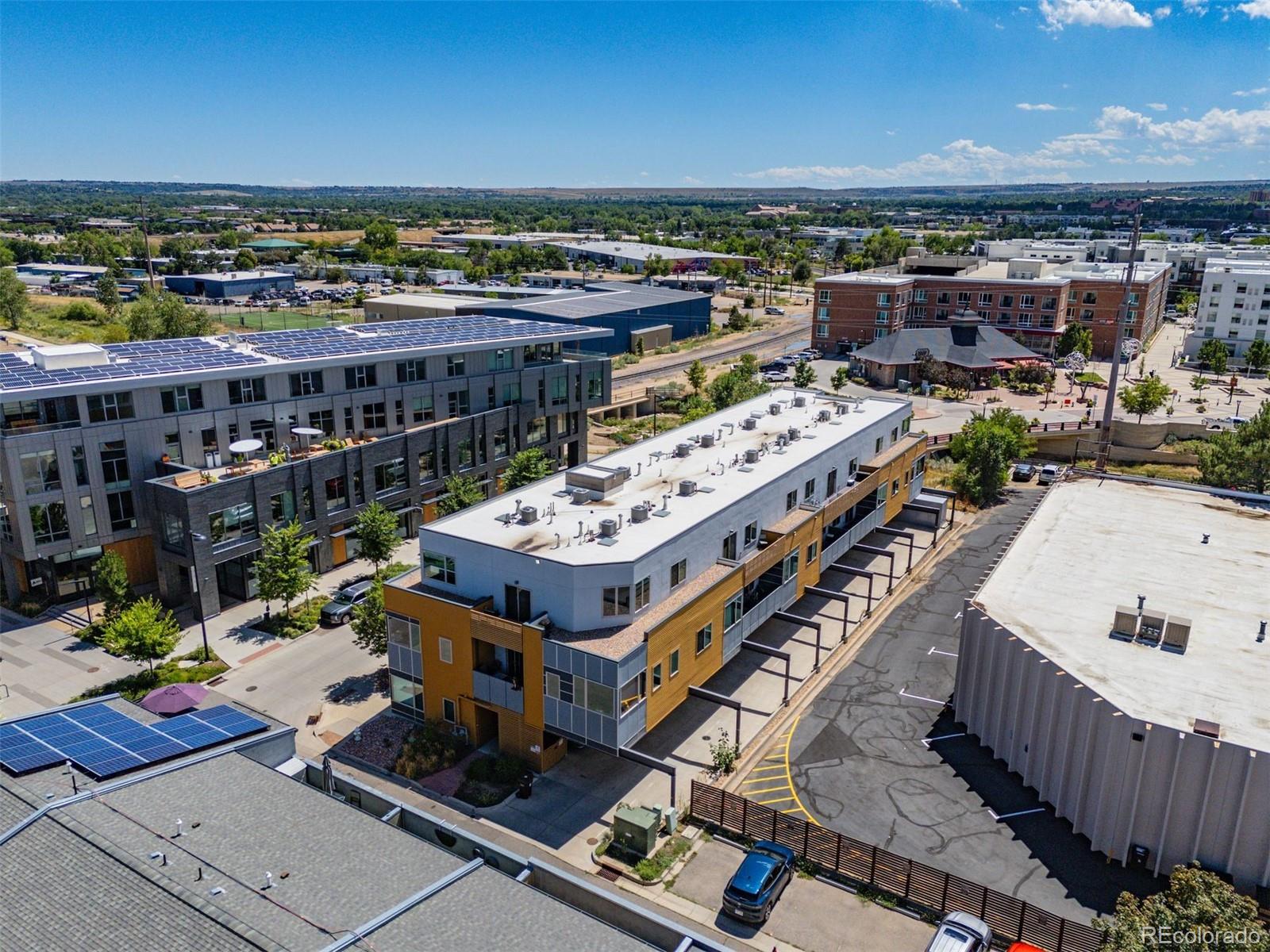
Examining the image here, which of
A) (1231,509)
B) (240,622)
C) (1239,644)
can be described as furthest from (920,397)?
(240,622)

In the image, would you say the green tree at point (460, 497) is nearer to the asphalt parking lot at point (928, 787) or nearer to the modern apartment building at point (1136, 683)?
the asphalt parking lot at point (928, 787)

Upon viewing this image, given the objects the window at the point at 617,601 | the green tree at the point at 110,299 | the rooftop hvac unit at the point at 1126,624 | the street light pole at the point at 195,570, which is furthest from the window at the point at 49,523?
the green tree at the point at 110,299

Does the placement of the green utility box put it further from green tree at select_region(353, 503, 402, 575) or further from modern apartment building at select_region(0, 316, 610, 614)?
modern apartment building at select_region(0, 316, 610, 614)

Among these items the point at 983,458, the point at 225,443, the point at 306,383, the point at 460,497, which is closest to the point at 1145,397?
the point at 983,458

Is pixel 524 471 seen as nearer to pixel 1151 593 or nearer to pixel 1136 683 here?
pixel 1151 593

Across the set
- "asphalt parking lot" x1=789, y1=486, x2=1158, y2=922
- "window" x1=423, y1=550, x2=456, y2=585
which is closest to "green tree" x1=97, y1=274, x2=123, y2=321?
"window" x1=423, y1=550, x2=456, y2=585

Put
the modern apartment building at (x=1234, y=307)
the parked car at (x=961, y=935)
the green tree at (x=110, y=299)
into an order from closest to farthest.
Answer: the parked car at (x=961, y=935) < the modern apartment building at (x=1234, y=307) < the green tree at (x=110, y=299)
